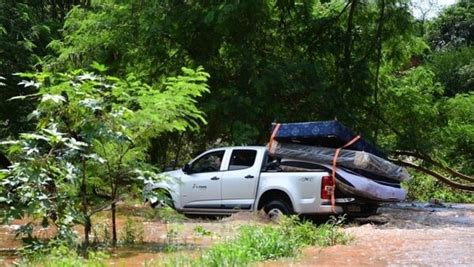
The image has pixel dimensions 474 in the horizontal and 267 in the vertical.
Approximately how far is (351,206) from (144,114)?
205 inches

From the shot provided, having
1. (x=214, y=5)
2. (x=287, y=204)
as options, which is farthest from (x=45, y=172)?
(x=214, y=5)

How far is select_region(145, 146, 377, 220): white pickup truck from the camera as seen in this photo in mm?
12766

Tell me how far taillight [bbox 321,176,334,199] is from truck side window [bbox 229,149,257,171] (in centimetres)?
190

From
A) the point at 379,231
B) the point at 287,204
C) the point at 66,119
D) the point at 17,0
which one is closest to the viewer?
the point at 66,119

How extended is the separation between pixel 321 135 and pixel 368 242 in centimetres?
308

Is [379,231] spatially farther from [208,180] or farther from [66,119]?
[66,119]

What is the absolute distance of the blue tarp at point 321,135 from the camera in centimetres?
1305

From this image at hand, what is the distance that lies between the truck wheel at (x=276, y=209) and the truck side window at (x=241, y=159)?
1.03 m

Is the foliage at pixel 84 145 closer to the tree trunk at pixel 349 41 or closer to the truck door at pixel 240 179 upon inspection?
the truck door at pixel 240 179

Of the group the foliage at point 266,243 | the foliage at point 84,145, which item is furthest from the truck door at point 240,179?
the foliage at point 84,145

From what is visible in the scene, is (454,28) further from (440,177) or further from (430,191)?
(440,177)

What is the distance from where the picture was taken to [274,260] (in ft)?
28.7

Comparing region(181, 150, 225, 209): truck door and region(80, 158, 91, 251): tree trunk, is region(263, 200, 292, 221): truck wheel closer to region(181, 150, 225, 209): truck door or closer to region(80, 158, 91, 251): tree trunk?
region(181, 150, 225, 209): truck door

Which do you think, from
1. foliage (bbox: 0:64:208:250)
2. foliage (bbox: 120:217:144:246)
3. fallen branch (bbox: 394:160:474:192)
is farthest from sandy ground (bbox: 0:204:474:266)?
fallen branch (bbox: 394:160:474:192)
